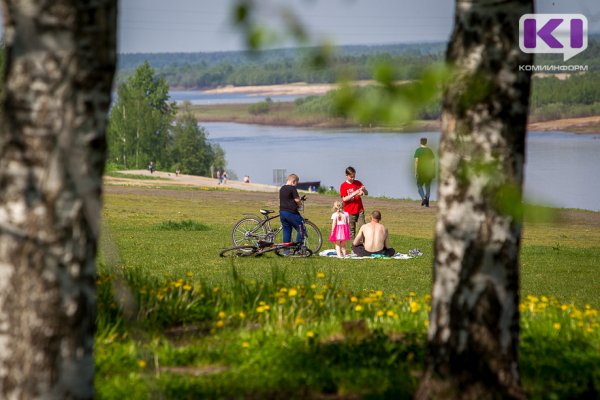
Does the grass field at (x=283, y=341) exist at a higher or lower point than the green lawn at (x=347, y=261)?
higher

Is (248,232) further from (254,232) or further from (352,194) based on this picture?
(352,194)

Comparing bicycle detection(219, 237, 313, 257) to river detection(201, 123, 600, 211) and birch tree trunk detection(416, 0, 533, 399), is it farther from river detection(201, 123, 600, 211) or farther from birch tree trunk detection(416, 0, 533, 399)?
river detection(201, 123, 600, 211)

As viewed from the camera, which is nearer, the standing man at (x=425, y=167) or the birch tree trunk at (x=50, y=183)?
the standing man at (x=425, y=167)

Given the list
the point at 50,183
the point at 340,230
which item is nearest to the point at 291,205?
the point at 340,230

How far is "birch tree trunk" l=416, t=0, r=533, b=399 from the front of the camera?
5.12 m

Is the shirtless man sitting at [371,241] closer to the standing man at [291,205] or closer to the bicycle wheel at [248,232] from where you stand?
the standing man at [291,205]

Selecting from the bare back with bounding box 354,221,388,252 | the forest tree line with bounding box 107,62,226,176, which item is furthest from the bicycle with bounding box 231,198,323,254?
the forest tree line with bounding box 107,62,226,176

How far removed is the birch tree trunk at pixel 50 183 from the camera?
3936 millimetres

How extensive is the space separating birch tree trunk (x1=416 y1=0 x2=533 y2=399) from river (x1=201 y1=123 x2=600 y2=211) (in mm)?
37308

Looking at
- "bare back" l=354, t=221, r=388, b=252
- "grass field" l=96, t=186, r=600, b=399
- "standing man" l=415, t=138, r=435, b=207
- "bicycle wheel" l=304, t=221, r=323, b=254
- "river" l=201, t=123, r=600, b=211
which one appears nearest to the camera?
"standing man" l=415, t=138, r=435, b=207

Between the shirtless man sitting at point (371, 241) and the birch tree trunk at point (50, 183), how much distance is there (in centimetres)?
1515

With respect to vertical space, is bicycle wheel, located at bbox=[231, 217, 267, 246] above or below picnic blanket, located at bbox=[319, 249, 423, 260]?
above

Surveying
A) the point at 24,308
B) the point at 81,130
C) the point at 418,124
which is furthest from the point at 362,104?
the point at 24,308

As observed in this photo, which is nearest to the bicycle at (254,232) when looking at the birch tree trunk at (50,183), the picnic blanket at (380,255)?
the picnic blanket at (380,255)
